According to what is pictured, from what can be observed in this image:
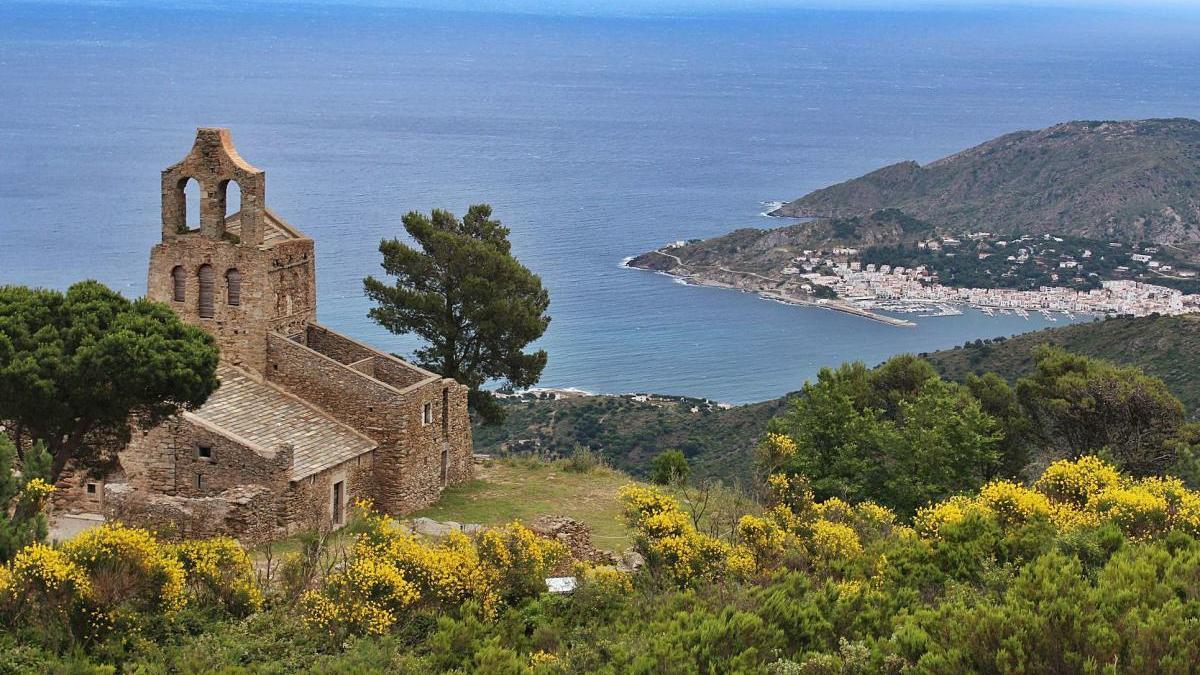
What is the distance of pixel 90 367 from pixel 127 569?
6.40m

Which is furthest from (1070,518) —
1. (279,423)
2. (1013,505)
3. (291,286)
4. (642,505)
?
(291,286)

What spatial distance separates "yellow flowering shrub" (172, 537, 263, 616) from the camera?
1780cm

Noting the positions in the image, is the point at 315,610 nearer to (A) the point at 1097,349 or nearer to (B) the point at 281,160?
(A) the point at 1097,349

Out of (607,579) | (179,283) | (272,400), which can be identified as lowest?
(607,579)

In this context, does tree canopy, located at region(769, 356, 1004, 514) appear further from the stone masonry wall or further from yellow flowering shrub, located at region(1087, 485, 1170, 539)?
the stone masonry wall

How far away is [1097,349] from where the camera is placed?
48.0 metres

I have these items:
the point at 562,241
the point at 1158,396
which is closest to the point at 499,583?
the point at 1158,396

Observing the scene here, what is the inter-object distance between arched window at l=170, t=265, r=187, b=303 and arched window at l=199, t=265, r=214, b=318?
0.95 ft

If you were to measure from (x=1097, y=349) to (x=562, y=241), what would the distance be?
218 ft

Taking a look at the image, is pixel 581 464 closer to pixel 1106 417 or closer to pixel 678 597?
pixel 1106 417

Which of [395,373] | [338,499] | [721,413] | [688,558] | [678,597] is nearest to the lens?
[678,597]

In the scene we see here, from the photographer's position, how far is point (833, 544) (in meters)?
20.0

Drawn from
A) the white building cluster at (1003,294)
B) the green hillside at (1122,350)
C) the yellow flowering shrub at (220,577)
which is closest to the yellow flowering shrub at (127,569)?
the yellow flowering shrub at (220,577)

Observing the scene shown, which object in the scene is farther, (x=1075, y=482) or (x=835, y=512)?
(x=835, y=512)
